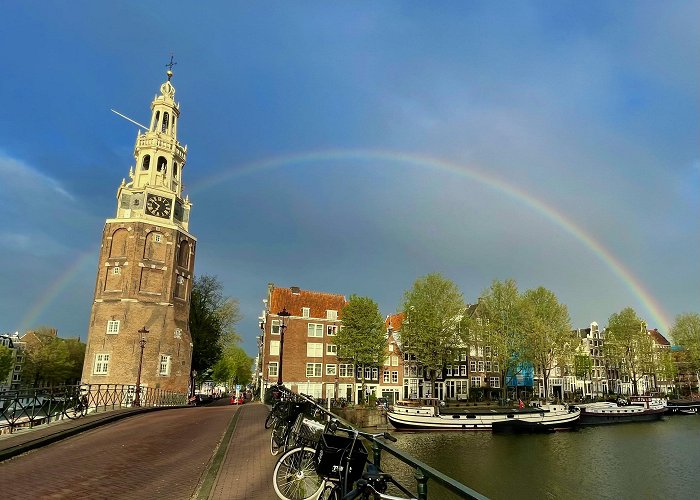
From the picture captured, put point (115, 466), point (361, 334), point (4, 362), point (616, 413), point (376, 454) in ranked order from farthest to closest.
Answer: point (4, 362) < point (616, 413) < point (361, 334) < point (115, 466) < point (376, 454)

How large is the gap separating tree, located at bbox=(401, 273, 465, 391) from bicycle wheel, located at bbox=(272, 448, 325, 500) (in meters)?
44.8

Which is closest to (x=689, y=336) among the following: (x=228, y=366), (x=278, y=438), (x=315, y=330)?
(x=315, y=330)

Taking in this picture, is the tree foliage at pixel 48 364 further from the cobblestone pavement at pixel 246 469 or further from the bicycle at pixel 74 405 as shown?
the cobblestone pavement at pixel 246 469

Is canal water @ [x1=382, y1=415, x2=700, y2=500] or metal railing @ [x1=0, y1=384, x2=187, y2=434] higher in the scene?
metal railing @ [x1=0, y1=384, x2=187, y2=434]

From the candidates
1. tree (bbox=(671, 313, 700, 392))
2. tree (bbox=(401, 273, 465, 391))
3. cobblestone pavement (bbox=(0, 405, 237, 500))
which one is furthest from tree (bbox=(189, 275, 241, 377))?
tree (bbox=(671, 313, 700, 392))

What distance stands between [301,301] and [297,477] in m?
52.0

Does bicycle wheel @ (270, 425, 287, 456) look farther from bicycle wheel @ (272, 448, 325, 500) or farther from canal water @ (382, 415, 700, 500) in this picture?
canal water @ (382, 415, 700, 500)

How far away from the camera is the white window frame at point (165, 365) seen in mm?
46356

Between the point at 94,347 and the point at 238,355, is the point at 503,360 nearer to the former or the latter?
the point at 94,347

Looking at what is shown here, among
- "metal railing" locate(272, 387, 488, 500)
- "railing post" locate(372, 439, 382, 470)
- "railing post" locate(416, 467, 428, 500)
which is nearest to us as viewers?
"metal railing" locate(272, 387, 488, 500)

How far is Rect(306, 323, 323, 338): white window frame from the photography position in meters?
57.8

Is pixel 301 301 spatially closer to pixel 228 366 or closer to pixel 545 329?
pixel 545 329

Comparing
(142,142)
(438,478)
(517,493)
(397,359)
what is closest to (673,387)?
(397,359)

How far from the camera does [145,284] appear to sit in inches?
1876
